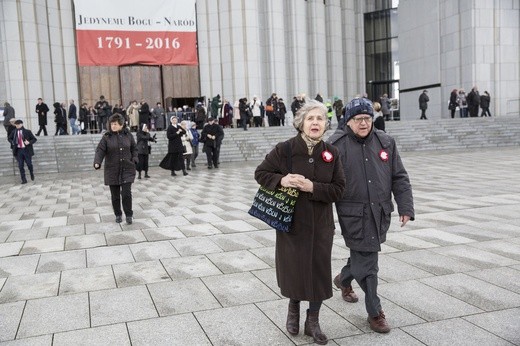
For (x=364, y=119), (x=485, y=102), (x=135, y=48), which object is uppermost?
(x=135, y=48)

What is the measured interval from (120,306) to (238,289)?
1.11m

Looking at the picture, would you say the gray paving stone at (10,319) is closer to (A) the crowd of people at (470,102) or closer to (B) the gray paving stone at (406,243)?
(B) the gray paving stone at (406,243)

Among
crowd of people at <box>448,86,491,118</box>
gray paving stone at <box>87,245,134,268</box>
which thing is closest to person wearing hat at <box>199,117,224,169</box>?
gray paving stone at <box>87,245,134,268</box>

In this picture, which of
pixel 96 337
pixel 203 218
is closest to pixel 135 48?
pixel 203 218

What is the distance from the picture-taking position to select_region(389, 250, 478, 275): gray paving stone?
5438mm

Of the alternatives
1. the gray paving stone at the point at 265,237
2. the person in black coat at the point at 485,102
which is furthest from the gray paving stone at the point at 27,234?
the person in black coat at the point at 485,102

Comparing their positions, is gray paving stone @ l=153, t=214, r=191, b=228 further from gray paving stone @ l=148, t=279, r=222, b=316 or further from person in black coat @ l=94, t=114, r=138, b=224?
gray paving stone @ l=148, t=279, r=222, b=316

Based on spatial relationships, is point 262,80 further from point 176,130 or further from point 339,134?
point 339,134

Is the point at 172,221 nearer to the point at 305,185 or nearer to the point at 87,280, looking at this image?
the point at 87,280

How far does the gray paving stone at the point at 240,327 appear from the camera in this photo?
3.84 m

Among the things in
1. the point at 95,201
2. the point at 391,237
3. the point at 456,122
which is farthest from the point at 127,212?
the point at 456,122

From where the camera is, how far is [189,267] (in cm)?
582

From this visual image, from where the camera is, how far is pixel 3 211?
10227mm

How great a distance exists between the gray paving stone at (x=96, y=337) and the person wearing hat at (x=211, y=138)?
43.7 feet
